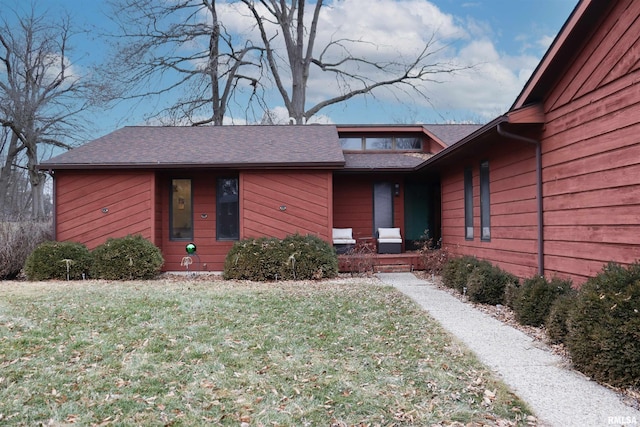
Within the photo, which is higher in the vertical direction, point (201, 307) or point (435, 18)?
point (435, 18)

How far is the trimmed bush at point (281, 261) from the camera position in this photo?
9.95 m

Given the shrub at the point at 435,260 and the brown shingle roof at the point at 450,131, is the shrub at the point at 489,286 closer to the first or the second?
the shrub at the point at 435,260

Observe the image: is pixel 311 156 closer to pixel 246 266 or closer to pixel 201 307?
pixel 246 266

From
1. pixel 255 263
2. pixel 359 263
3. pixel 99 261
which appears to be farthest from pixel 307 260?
pixel 99 261

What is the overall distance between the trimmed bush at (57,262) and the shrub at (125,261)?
0.90ft

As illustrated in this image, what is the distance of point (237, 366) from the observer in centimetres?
438

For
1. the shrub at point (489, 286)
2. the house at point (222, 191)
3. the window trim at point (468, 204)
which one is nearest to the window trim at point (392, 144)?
the house at point (222, 191)

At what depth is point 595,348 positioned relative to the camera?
13.2ft

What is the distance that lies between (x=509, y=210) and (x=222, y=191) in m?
6.86

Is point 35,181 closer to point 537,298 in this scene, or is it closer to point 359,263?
point 359,263

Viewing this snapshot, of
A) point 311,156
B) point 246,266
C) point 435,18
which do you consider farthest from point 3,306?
point 435,18

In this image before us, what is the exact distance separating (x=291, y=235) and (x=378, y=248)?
9.63 feet

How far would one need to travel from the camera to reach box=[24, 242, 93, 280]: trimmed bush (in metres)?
10.0

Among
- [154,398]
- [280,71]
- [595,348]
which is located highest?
[280,71]
